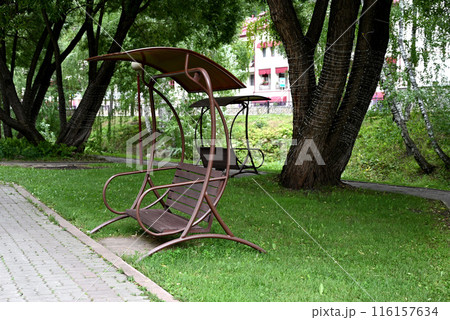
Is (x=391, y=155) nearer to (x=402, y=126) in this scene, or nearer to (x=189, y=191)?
(x=402, y=126)

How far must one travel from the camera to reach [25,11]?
20594 mm

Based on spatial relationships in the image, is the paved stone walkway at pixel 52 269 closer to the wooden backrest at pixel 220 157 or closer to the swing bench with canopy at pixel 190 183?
the swing bench with canopy at pixel 190 183

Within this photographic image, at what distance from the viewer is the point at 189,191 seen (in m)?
7.08

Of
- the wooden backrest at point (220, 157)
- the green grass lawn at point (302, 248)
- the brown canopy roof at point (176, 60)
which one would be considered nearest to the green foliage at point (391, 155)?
the wooden backrest at point (220, 157)

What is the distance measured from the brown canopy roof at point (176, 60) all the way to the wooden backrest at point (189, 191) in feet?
3.85

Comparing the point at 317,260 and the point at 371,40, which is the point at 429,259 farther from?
the point at 371,40

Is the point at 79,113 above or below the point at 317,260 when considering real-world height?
above

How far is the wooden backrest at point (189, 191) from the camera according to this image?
6617 millimetres

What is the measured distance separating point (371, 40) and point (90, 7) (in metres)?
11.9

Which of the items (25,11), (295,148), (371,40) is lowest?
(295,148)

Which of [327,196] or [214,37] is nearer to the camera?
[327,196]
